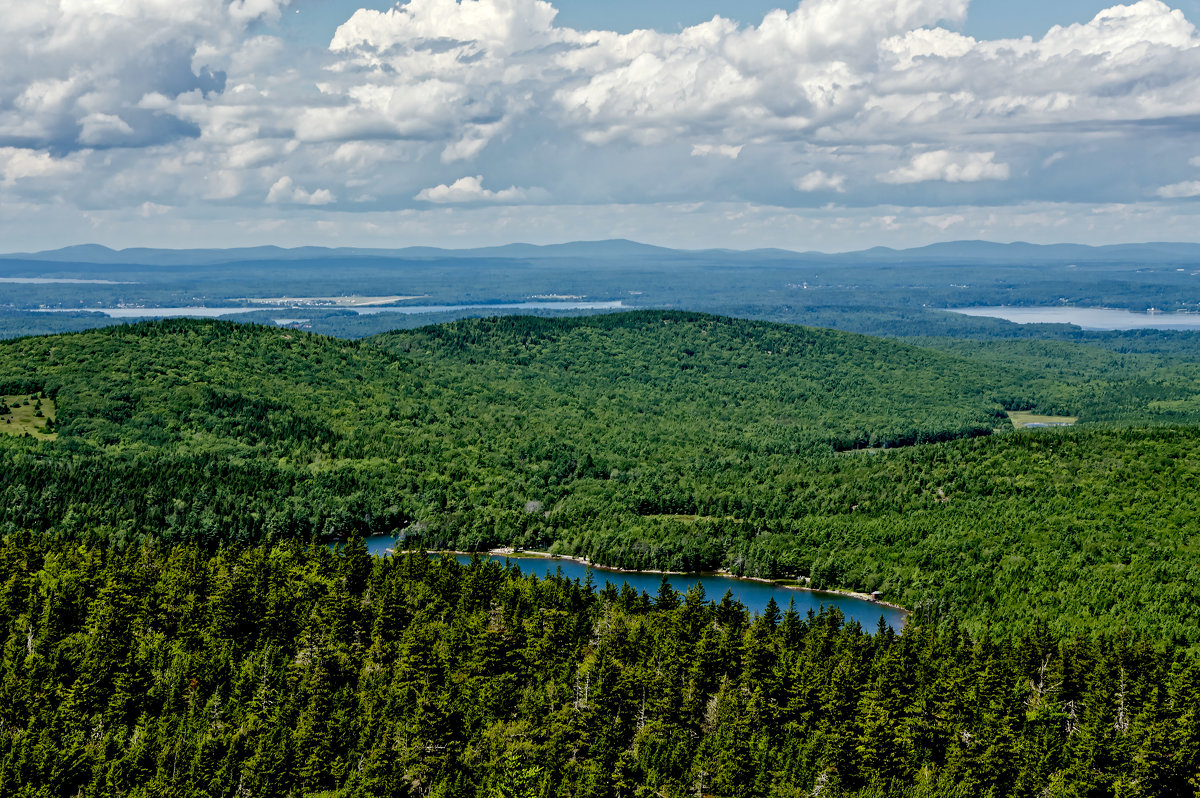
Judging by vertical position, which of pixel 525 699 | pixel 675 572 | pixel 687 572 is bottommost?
pixel 687 572

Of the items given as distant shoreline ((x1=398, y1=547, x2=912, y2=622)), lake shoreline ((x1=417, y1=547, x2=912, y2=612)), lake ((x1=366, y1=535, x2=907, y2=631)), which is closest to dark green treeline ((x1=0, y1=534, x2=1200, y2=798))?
lake ((x1=366, y1=535, x2=907, y2=631))

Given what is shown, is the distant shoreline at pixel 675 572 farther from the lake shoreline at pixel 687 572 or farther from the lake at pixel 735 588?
the lake at pixel 735 588

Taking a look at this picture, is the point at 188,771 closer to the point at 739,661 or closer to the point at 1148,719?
the point at 739,661

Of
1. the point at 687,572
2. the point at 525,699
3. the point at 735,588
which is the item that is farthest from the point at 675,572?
the point at 525,699

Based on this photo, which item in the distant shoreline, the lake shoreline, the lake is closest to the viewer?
the lake

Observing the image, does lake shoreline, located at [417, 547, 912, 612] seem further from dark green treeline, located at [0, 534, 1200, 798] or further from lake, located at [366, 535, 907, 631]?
dark green treeline, located at [0, 534, 1200, 798]

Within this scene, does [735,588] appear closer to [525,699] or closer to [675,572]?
[675,572]

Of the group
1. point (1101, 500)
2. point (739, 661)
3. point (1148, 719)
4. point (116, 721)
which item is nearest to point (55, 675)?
point (116, 721)
